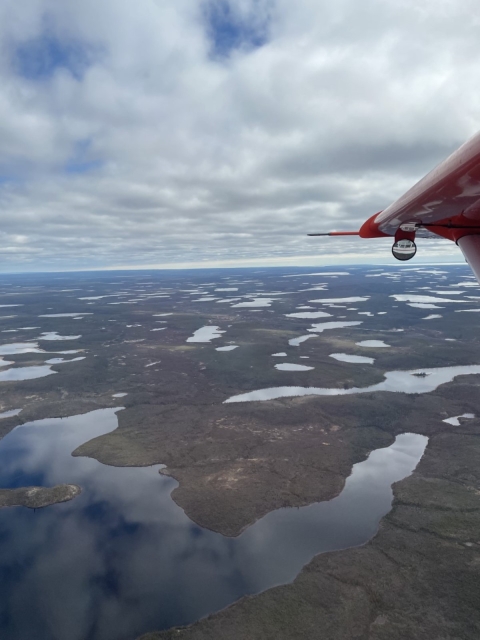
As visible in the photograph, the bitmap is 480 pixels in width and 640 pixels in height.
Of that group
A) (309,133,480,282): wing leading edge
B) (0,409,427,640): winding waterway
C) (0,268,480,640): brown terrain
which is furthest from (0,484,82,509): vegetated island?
(309,133,480,282): wing leading edge

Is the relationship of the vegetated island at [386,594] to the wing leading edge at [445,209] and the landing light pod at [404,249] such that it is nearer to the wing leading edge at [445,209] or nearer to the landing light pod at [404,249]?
the landing light pod at [404,249]

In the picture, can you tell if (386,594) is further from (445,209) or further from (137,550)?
(445,209)

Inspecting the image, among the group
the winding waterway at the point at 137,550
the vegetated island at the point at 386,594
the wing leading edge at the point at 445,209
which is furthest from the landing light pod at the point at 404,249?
the winding waterway at the point at 137,550

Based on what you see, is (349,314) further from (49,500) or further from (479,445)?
(49,500)

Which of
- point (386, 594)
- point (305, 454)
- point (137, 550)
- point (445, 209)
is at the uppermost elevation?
point (445, 209)

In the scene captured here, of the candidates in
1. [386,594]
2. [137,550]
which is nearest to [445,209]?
[386,594]

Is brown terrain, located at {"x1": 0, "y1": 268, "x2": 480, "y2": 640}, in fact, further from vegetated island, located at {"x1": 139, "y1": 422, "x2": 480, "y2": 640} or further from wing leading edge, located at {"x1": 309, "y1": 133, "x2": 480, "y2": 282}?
wing leading edge, located at {"x1": 309, "y1": 133, "x2": 480, "y2": 282}

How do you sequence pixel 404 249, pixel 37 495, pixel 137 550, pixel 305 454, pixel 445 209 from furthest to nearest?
pixel 305 454 < pixel 37 495 < pixel 137 550 < pixel 404 249 < pixel 445 209
